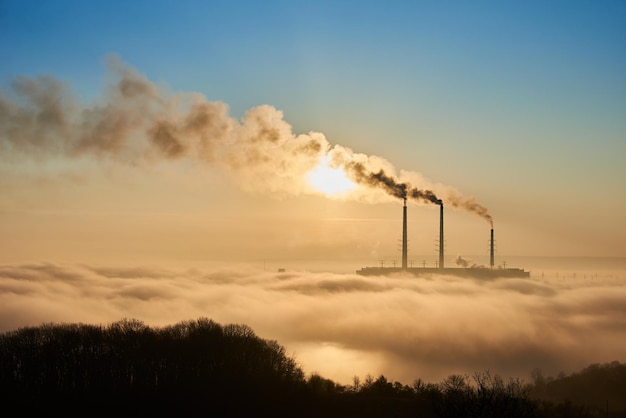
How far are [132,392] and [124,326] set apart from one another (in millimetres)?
20526

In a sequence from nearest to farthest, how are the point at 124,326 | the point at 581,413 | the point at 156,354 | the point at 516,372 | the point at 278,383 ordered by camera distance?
the point at 581,413 → the point at 278,383 → the point at 156,354 → the point at 124,326 → the point at 516,372

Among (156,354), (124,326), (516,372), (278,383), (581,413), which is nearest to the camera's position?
(581,413)

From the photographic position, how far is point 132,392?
87.9 m

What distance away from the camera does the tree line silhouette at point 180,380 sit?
274 feet

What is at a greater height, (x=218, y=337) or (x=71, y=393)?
(x=218, y=337)

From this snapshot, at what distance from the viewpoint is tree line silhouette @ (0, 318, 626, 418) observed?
83.6 metres

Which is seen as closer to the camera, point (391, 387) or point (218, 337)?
point (391, 387)

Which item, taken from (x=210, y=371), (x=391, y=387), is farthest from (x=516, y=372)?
(x=210, y=371)

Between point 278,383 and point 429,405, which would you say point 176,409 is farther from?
point 429,405

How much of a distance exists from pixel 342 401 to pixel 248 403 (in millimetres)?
11944

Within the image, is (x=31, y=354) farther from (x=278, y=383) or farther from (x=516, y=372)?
(x=516, y=372)

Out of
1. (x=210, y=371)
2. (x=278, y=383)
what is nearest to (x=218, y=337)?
(x=210, y=371)

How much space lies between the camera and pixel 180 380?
9231 centimetres

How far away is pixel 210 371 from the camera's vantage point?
9588 cm
